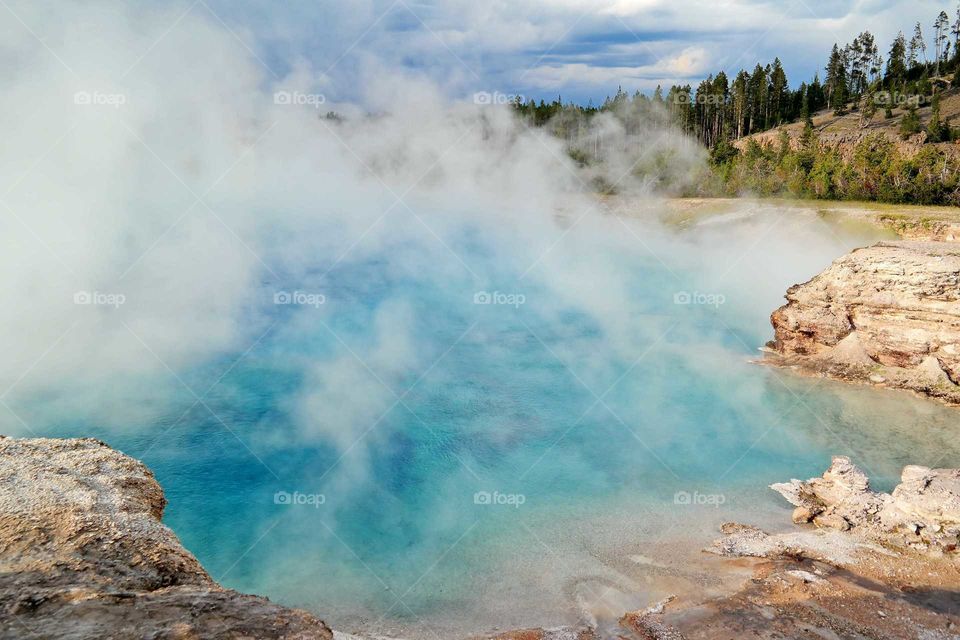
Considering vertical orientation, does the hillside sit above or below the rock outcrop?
above

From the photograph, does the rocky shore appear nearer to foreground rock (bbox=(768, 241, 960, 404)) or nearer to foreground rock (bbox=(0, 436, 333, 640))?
foreground rock (bbox=(0, 436, 333, 640))

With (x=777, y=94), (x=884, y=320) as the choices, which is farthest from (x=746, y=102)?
(x=884, y=320)

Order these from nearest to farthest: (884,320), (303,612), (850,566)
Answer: (303,612) < (850,566) < (884,320)

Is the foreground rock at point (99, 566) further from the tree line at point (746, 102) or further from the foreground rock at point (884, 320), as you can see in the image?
the tree line at point (746, 102)

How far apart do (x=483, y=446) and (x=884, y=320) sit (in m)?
16.1

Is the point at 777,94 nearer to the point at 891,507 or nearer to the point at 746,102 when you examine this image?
the point at 746,102

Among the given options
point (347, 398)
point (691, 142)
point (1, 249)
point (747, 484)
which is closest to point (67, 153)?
point (1, 249)

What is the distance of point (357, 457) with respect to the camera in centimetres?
1919

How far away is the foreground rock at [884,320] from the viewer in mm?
22078

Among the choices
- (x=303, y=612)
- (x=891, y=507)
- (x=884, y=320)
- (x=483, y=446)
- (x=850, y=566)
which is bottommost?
(x=850, y=566)

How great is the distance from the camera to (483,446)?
20.1 metres

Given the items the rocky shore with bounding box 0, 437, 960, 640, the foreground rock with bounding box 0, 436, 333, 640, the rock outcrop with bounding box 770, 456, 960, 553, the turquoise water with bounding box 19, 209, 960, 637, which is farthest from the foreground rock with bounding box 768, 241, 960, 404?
the foreground rock with bounding box 0, 436, 333, 640

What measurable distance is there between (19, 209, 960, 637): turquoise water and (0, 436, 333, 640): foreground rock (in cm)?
595

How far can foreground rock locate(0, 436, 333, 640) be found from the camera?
18.3ft
